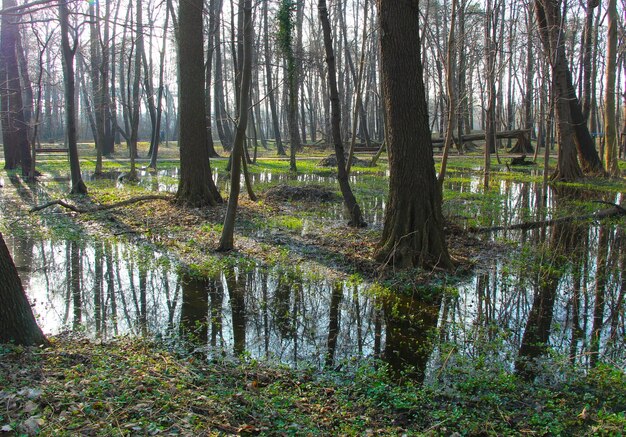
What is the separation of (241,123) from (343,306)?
3.59 meters

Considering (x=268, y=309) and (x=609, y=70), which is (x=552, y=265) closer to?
(x=268, y=309)

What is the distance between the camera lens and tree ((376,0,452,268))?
778 cm

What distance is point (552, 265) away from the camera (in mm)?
→ 8070

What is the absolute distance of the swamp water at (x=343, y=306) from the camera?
17.5 ft

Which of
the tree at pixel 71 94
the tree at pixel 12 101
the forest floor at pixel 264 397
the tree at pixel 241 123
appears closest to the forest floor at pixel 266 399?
the forest floor at pixel 264 397

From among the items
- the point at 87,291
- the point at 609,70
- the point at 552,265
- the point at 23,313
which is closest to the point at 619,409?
the point at 552,265

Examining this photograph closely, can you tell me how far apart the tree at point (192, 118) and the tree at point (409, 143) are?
652cm

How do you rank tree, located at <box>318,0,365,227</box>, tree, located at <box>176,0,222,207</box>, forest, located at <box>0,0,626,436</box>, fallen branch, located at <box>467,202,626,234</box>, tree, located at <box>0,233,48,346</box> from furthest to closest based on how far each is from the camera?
tree, located at <box>176,0,222,207</box>, fallen branch, located at <box>467,202,626,234</box>, tree, located at <box>318,0,365,227</box>, tree, located at <box>0,233,48,346</box>, forest, located at <box>0,0,626,436</box>

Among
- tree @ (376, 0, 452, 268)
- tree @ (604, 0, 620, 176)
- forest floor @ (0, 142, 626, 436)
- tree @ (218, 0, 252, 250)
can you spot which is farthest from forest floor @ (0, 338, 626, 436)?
tree @ (604, 0, 620, 176)

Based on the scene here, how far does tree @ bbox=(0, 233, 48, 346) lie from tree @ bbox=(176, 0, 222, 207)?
841 centimetres

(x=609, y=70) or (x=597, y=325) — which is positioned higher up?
(x=609, y=70)

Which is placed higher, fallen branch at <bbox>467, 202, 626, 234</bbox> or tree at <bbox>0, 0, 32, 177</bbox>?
tree at <bbox>0, 0, 32, 177</bbox>

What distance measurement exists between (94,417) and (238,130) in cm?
588

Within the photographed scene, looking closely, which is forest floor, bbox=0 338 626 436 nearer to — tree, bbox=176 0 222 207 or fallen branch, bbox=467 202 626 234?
fallen branch, bbox=467 202 626 234
